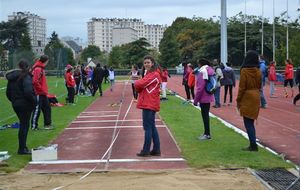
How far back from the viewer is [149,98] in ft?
33.9

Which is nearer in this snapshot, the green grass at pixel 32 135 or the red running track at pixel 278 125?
the green grass at pixel 32 135

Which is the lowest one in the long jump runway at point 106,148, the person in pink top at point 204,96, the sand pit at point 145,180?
the sand pit at point 145,180

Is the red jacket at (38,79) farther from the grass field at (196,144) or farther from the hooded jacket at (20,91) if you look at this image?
the hooded jacket at (20,91)

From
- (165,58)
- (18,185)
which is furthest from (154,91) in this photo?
(165,58)

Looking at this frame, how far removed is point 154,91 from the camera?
34.1 ft

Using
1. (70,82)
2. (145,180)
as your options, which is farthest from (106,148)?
(70,82)

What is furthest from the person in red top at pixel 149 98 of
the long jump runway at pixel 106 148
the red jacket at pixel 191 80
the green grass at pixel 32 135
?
the red jacket at pixel 191 80

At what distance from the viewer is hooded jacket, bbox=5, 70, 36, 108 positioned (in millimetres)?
10844

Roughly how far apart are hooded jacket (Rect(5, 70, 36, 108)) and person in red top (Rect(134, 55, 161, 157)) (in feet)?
7.18

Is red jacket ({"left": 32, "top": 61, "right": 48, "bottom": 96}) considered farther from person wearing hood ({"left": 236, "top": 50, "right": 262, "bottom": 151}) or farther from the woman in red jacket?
the woman in red jacket

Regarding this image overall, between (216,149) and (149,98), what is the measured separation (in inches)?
73.1

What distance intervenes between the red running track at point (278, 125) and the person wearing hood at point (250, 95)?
0.74 m

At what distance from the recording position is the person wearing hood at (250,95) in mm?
10812

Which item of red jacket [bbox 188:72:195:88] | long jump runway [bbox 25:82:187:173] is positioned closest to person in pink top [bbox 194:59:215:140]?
long jump runway [bbox 25:82:187:173]
